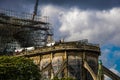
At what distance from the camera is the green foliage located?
8931 centimetres

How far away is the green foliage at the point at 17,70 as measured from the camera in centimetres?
8931

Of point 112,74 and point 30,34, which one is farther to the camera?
point 30,34

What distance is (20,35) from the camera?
15012 centimetres

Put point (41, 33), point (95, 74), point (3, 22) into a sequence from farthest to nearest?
point (41, 33) < point (3, 22) < point (95, 74)

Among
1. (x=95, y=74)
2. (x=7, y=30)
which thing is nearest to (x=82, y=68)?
(x=95, y=74)

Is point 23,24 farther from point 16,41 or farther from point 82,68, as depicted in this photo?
point 82,68

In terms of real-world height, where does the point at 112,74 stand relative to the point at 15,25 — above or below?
below

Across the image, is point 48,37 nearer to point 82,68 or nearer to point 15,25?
point 15,25

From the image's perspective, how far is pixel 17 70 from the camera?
90.8 m

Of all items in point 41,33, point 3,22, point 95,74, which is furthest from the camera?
point 41,33

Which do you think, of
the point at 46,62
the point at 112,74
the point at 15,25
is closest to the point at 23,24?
the point at 15,25

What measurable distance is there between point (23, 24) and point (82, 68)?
32.3m

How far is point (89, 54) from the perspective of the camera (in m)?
126

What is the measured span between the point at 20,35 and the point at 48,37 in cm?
1003
